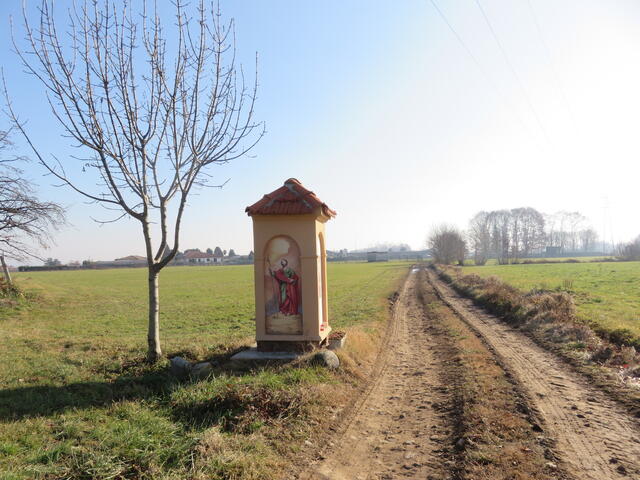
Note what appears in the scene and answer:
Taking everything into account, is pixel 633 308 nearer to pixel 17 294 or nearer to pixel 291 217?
pixel 291 217

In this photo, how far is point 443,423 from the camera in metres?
6.04

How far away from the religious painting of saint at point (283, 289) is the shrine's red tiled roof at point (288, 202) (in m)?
0.64

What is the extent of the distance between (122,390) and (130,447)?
305cm

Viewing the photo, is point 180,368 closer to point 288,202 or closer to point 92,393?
point 92,393

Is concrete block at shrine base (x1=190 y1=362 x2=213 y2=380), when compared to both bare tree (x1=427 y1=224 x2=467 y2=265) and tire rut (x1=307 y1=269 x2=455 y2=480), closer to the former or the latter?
tire rut (x1=307 y1=269 x2=455 y2=480)

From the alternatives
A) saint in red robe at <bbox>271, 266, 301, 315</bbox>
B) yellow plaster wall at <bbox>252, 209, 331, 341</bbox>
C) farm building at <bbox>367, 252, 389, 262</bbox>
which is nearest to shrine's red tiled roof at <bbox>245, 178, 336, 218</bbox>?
yellow plaster wall at <bbox>252, 209, 331, 341</bbox>

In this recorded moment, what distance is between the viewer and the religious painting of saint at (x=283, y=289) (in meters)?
9.45

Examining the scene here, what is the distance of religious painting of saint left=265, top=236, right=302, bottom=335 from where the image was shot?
9.45m

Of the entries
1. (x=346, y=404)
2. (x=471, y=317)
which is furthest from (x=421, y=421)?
(x=471, y=317)

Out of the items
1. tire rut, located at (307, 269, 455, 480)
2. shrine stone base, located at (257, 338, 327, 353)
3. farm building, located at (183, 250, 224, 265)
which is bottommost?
tire rut, located at (307, 269, 455, 480)

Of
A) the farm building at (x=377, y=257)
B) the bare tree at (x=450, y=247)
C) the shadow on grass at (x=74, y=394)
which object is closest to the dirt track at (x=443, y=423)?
the shadow on grass at (x=74, y=394)

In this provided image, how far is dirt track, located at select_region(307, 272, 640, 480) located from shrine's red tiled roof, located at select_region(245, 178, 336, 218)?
3.79m

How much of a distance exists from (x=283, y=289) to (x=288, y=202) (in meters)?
1.90

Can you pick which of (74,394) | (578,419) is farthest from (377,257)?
(578,419)
